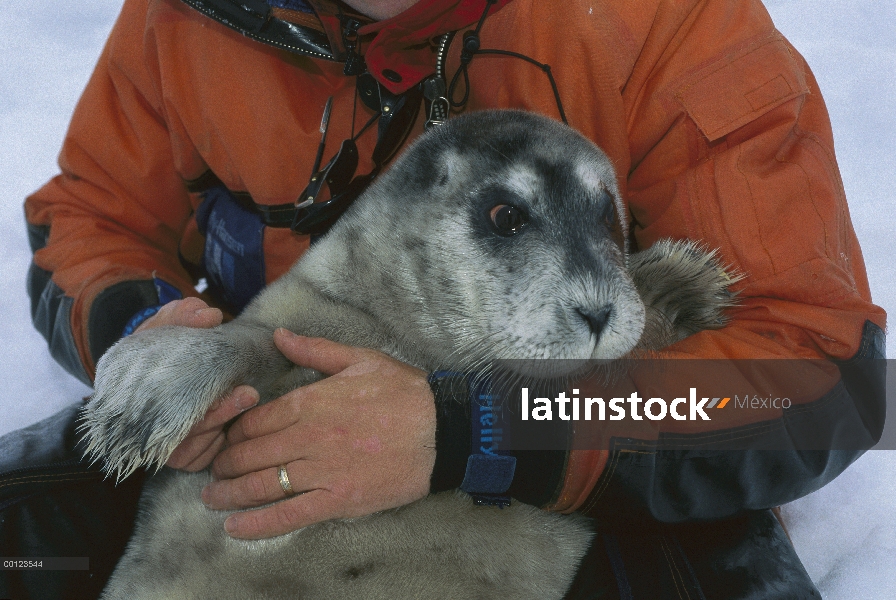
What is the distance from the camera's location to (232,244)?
225 centimetres

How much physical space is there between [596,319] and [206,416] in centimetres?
75

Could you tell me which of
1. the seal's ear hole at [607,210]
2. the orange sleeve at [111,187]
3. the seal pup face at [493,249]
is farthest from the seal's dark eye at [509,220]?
the orange sleeve at [111,187]

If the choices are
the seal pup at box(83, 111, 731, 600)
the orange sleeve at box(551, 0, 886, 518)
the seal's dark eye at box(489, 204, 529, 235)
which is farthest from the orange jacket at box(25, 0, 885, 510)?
the seal's dark eye at box(489, 204, 529, 235)

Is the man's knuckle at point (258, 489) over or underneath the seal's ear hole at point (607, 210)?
underneath

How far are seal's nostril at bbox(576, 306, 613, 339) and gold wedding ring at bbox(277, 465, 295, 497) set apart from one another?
62 cm

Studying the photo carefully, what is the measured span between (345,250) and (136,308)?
2.42 feet

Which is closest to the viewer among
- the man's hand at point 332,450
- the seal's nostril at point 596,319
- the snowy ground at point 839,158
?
the seal's nostril at point 596,319

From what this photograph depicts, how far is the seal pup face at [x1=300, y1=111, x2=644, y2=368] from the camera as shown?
1436 millimetres

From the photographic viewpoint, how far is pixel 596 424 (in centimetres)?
155

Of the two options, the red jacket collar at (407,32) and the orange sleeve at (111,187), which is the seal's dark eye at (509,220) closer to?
the red jacket collar at (407,32)

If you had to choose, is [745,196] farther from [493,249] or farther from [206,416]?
[206,416]

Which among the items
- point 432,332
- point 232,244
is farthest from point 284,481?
point 232,244

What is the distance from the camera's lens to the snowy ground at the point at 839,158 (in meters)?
2.16

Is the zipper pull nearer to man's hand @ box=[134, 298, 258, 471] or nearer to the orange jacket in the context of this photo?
the orange jacket
